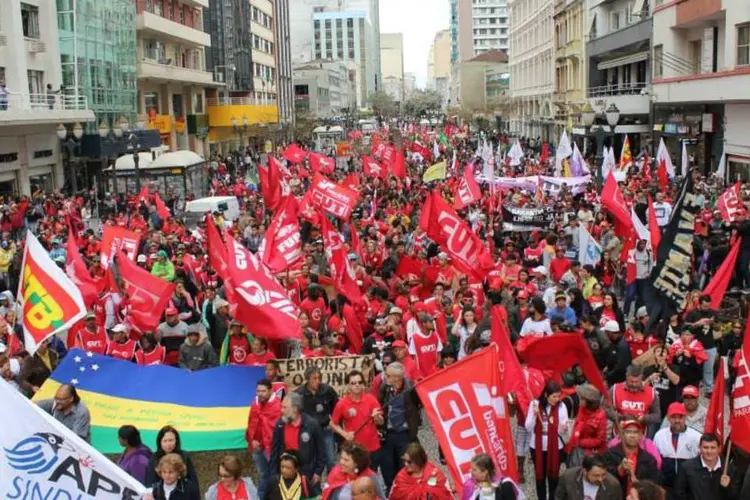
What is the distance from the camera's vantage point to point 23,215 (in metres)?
23.6

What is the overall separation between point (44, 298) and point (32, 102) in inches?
1132

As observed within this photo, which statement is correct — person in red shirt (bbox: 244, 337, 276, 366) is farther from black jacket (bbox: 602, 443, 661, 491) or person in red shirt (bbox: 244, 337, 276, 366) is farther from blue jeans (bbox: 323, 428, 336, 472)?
black jacket (bbox: 602, 443, 661, 491)

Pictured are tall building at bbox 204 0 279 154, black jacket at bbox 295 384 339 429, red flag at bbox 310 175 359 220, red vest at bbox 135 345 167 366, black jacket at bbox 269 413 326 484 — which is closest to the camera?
black jacket at bbox 269 413 326 484

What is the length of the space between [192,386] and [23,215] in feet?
52.9

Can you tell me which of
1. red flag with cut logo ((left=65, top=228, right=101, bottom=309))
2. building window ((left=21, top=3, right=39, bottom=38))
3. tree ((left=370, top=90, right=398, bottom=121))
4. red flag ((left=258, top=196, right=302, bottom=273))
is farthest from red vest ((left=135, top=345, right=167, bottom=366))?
tree ((left=370, top=90, right=398, bottom=121))

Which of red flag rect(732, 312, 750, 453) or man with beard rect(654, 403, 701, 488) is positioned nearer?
red flag rect(732, 312, 750, 453)

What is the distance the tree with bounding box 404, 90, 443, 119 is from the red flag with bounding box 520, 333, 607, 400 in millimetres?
162134

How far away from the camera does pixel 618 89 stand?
49500mm

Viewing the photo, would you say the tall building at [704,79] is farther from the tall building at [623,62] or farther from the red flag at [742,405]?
the red flag at [742,405]

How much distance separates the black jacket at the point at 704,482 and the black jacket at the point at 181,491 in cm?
345

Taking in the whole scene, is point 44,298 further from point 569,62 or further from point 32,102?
point 569,62

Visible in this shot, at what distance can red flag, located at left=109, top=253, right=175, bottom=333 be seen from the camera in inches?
467

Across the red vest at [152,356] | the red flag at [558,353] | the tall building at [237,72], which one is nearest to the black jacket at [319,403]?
the red flag at [558,353]

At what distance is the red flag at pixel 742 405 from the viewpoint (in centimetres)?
675
